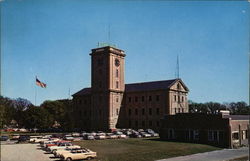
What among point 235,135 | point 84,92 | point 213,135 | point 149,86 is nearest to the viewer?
point 235,135

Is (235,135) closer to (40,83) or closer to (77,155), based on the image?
(77,155)

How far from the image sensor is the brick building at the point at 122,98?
65.1m

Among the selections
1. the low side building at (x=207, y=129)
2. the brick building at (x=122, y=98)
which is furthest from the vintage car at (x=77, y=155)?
the brick building at (x=122, y=98)

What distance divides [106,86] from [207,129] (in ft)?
98.5

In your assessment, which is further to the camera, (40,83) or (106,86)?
(106,86)

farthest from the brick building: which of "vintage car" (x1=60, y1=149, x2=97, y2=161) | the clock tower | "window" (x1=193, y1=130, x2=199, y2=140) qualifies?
"vintage car" (x1=60, y1=149, x2=97, y2=161)

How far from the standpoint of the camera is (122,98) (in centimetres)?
7000

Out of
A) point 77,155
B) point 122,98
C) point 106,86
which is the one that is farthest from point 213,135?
point 122,98

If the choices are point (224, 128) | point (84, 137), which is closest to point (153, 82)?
point (84, 137)

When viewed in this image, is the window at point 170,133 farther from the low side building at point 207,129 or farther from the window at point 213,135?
the window at point 213,135

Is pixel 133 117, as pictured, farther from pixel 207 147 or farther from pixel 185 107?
pixel 207 147

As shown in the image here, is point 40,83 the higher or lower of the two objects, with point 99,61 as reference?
lower

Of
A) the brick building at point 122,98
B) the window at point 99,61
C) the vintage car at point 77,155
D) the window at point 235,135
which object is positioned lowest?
the vintage car at point 77,155

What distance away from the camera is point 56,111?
68562mm
